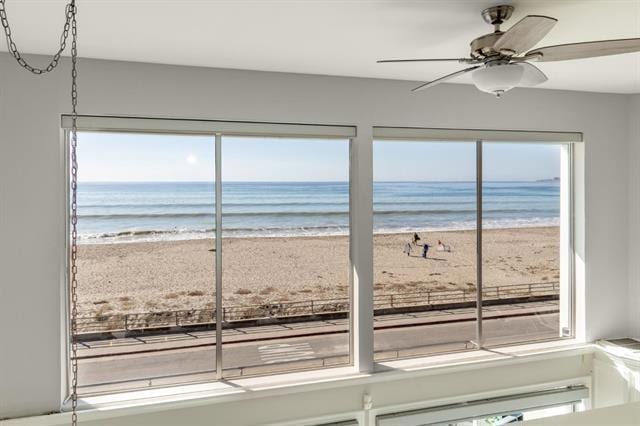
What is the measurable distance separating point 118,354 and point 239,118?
5.48 ft

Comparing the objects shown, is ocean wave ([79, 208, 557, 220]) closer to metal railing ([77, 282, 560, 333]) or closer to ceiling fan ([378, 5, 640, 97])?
metal railing ([77, 282, 560, 333])

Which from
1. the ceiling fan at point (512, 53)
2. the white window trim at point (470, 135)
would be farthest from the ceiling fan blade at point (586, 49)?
the white window trim at point (470, 135)

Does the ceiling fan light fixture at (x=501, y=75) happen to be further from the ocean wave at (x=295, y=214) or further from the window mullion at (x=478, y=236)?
the window mullion at (x=478, y=236)

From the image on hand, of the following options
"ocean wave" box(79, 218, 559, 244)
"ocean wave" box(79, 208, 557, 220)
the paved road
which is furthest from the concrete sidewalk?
"ocean wave" box(79, 208, 557, 220)

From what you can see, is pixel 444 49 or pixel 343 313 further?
pixel 343 313

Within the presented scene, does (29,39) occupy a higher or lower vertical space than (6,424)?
higher

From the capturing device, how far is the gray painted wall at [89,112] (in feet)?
9.33

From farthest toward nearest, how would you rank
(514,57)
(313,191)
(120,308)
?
(313,191) → (120,308) → (514,57)

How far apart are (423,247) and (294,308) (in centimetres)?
107

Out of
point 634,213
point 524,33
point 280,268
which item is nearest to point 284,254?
point 280,268

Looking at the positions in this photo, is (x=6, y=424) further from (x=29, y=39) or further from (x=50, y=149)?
(x=29, y=39)

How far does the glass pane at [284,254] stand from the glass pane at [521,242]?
121 cm

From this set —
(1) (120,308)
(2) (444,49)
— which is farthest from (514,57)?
(1) (120,308)

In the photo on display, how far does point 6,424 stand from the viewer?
2.78 meters
